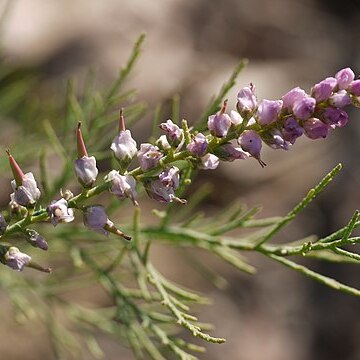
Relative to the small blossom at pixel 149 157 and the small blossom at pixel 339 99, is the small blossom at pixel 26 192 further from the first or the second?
the small blossom at pixel 339 99

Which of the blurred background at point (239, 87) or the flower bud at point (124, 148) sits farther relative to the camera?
the blurred background at point (239, 87)

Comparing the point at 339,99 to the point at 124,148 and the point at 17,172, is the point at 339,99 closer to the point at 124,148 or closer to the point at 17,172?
the point at 124,148

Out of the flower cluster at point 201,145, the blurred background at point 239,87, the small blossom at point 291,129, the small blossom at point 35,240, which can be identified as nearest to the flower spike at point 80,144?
the flower cluster at point 201,145

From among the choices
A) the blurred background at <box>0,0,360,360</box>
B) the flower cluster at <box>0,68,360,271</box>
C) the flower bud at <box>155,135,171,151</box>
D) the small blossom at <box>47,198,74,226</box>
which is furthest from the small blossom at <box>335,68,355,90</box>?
the blurred background at <box>0,0,360,360</box>

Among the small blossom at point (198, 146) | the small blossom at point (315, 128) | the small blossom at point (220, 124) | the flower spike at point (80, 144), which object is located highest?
the small blossom at point (315, 128)

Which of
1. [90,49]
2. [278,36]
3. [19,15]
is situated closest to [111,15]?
[90,49]

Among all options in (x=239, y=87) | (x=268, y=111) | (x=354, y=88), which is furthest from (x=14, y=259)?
(x=239, y=87)

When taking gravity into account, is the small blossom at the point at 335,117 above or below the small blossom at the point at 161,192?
above
